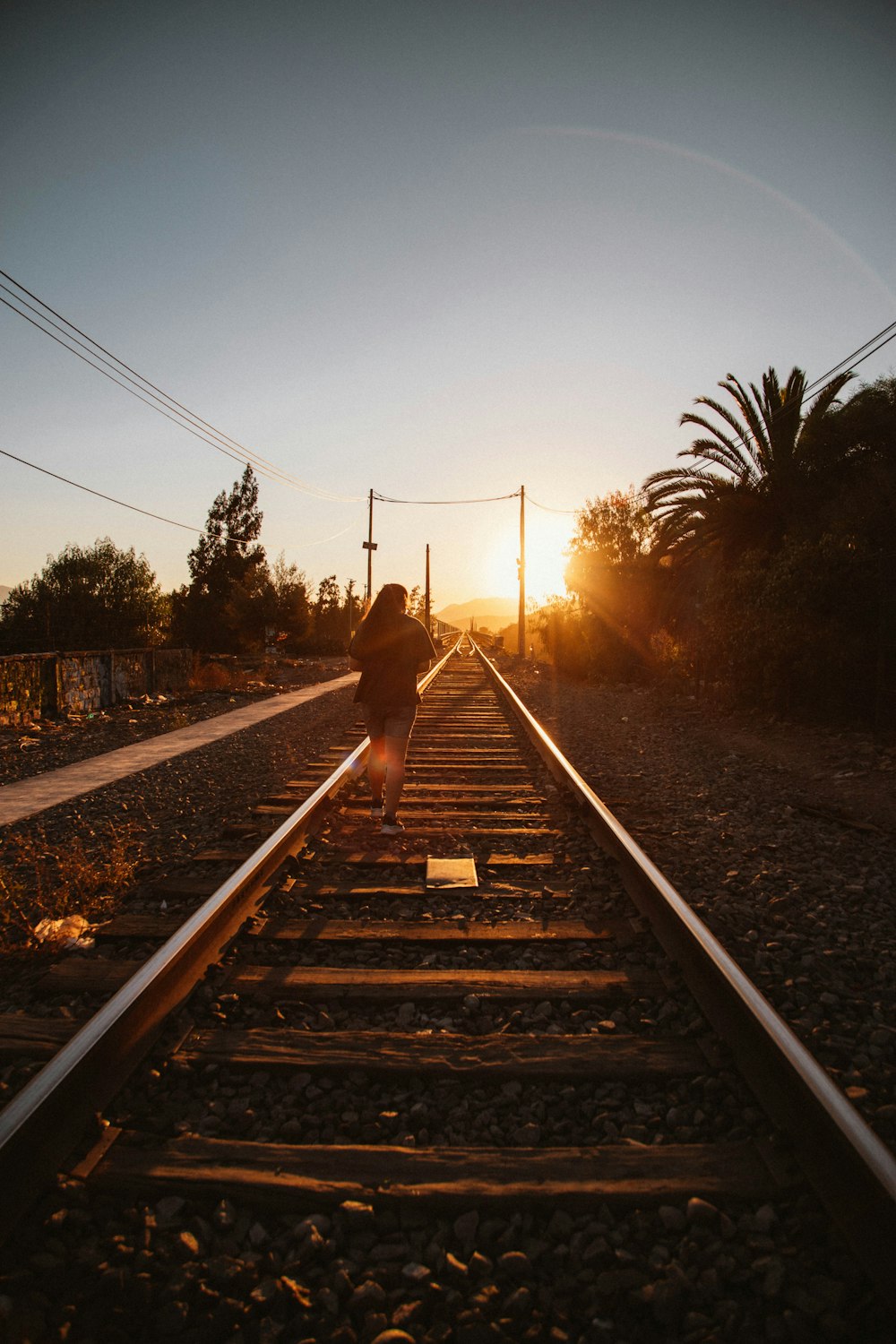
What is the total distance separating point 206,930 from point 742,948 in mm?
2325

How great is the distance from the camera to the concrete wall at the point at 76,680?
1190cm

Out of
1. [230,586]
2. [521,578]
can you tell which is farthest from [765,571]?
[230,586]

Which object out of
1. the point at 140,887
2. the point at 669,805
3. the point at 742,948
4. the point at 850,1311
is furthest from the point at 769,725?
the point at 850,1311

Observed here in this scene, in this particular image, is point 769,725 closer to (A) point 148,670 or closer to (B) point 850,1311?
(B) point 850,1311

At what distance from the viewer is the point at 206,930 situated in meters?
3.14

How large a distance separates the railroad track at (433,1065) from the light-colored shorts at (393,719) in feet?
4.67

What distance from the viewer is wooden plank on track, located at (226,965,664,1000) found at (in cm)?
289

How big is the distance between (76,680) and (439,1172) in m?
13.4

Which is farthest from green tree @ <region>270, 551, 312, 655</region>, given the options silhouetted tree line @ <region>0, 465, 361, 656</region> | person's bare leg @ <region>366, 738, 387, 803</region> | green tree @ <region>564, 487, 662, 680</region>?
person's bare leg @ <region>366, 738, 387, 803</region>

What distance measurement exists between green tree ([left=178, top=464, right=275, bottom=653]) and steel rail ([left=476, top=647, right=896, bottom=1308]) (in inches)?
1422

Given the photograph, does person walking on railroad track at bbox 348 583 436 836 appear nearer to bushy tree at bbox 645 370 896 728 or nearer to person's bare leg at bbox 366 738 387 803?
person's bare leg at bbox 366 738 387 803

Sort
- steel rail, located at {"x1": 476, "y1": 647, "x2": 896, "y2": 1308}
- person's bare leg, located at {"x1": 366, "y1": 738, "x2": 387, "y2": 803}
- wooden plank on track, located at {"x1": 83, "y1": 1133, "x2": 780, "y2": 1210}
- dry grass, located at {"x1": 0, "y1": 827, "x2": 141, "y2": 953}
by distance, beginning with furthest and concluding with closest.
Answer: person's bare leg, located at {"x1": 366, "y1": 738, "x2": 387, "y2": 803} < dry grass, located at {"x1": 0, "y1": 827, "x2": 141, "y2": 953} < wooden plank on track, located at {"x1": 83, "y1": 1133, "x2": 780, "y2": 1210} < steel rail, located at {"x1": 476, "y1": 647, "x2": 896, "y2": 1308}

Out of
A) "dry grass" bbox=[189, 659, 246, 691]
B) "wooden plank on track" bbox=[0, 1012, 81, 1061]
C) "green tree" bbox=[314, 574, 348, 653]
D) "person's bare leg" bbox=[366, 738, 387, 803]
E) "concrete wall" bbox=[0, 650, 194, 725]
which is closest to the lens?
"wooden plank on track" bbox=[0, 1012, 81, 1061]

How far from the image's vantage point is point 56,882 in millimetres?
4328
